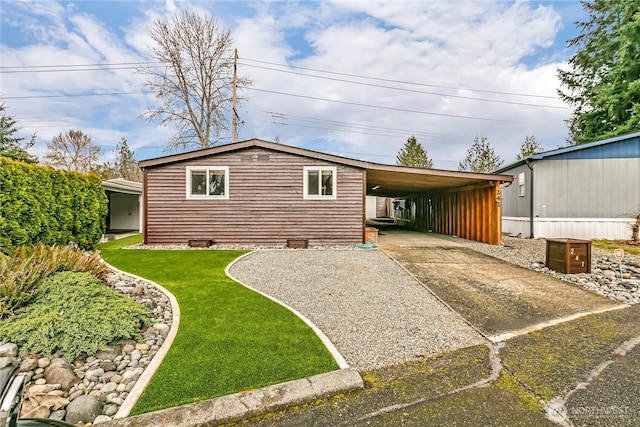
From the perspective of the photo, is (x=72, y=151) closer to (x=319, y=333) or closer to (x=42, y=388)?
(x=42, y=388)

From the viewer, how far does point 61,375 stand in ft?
8.45

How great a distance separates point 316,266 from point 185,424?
5.29 m

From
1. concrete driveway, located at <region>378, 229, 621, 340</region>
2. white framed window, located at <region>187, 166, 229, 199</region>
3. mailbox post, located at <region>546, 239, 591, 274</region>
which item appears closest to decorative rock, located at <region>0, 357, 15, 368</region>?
concrete driveway, located at <region>378, 229, 621, 340</region>

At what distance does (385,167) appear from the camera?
10297 millimetres

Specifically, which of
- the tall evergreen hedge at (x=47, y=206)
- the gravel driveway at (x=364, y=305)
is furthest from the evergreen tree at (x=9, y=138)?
the gravel driveway at (x=364, y=305)

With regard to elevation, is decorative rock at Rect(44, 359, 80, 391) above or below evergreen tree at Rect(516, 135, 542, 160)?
below

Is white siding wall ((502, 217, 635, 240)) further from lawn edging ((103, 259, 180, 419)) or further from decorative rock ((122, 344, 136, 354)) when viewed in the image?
decorative rock ((122, 344, 136, 354))

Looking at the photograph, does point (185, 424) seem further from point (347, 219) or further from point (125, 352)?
point (347, 219)

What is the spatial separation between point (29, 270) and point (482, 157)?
114 ft

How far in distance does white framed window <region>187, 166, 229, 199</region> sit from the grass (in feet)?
41.7

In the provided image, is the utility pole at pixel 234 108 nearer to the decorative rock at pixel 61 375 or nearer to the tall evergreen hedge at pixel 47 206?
the tall evergreen hedge at pixel 47 206

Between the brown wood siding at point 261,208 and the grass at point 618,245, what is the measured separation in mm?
8049

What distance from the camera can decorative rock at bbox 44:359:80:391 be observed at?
2523 millimetres

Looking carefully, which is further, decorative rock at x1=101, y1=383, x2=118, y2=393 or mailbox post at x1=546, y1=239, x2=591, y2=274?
mailbox post at x1=546, y1=239, x2=591, y2=274
